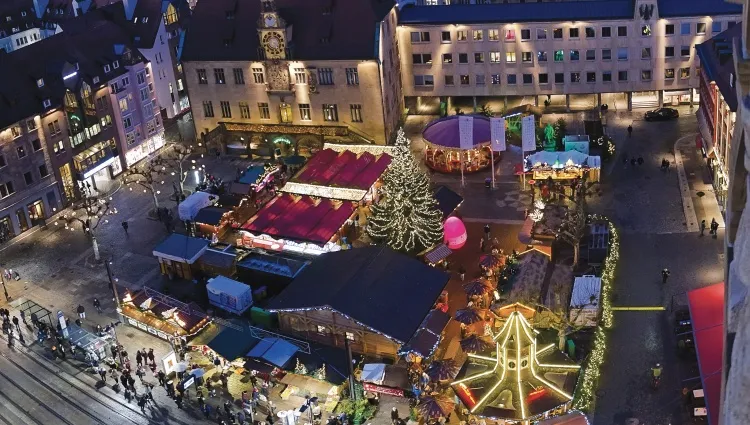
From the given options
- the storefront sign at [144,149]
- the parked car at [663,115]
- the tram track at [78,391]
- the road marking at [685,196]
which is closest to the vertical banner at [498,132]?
the road marking at [685,196]

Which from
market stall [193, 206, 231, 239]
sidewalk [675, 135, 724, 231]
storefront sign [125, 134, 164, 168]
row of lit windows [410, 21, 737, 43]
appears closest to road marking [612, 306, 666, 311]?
sidewalk [675, 135, 724, 231]

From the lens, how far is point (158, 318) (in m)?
63.1

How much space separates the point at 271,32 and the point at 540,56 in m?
29.4

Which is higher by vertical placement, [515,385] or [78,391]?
[515,385]

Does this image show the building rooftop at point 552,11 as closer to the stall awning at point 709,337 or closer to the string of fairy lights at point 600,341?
the string of fairy lights at point 600,341

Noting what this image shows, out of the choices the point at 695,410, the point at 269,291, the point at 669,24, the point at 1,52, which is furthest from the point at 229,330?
the point at 669,24

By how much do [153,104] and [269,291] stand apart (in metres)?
38.0

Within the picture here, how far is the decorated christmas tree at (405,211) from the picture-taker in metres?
66.8

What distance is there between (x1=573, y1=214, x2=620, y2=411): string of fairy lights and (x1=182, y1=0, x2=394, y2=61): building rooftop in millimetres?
32658

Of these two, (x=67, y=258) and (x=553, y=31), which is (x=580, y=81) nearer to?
(x=553, y=31)

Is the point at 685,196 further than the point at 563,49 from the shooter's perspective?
No

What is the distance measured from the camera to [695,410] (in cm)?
4934

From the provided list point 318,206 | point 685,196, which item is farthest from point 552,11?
point 318,206

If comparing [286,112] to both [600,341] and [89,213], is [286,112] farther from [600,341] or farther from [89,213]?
[600,341]
